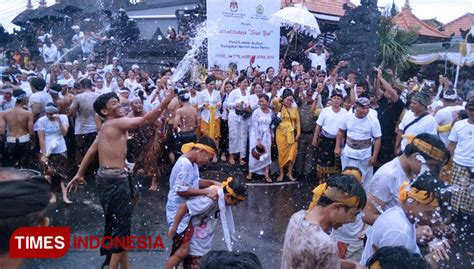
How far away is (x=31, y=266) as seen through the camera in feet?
15.8

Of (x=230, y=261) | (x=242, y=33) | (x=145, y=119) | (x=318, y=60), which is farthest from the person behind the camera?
(x=318, y=60)

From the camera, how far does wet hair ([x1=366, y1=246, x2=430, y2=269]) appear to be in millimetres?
2201

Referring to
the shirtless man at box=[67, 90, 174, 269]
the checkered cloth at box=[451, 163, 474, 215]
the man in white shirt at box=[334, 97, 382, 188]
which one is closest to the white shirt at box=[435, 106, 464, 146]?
the checkered cloth at box=[451, 163, 474, 215]

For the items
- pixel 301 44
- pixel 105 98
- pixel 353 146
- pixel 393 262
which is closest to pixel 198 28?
pixel 301 44

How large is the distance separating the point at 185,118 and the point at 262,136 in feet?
5.67

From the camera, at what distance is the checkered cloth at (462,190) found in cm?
613

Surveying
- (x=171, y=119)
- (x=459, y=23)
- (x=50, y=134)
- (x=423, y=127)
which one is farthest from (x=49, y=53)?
(x=459, y=23)

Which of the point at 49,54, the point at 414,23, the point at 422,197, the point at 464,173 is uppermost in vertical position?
the point at 414,23

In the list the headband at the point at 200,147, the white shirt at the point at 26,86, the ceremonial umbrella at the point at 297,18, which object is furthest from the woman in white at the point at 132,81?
the headband at the point at 200,147

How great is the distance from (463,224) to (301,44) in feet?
34.2

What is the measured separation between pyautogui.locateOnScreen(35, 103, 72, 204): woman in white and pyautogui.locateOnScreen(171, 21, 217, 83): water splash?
5459 millimetres

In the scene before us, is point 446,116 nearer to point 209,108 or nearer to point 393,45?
point 209,108

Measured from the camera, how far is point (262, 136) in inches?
351

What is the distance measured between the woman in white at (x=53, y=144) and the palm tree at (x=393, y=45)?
12555mm
